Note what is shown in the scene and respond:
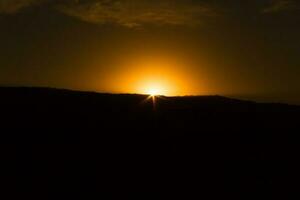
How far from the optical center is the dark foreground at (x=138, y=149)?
1952 cm

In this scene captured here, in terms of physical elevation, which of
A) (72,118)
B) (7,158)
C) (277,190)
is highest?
(72,118)

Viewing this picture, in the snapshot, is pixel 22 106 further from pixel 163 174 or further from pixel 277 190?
pixel 277 190

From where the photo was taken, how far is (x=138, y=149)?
859 inches

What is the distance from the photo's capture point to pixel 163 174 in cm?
2077

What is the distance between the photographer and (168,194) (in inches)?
774

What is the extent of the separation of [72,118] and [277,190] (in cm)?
808

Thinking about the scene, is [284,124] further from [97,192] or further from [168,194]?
[97,192]

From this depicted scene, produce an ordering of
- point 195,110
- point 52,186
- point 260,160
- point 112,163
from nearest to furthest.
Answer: point 52,186
point 112,163
point 260,160
point 195,110

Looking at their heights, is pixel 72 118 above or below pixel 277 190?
above

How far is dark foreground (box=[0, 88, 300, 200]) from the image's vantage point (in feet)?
64.0

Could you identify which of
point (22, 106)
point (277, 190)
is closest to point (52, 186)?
point (22, 106)

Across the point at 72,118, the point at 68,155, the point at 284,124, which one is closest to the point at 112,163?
the point at 68,155

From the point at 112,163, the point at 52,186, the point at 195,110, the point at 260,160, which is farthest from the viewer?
the point at 195,110

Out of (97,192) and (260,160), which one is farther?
(260,160)
